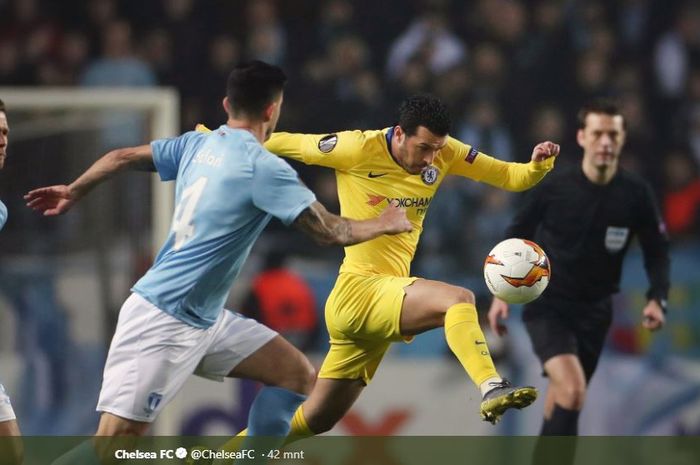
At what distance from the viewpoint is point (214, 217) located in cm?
635

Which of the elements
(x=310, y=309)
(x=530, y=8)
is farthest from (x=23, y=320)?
(x=530, y=8)

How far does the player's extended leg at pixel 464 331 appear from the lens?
→ 20.7ft

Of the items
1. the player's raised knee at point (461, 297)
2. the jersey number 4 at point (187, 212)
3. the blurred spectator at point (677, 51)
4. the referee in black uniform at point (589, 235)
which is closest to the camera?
the jersey number 4 at point (187, 212)

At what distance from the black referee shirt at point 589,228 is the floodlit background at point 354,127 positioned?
246cm

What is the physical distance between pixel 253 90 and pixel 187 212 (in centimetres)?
62

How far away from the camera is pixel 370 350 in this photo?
24.2ft

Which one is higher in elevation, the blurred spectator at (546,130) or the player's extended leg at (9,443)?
the blurred spectator at (546,130)

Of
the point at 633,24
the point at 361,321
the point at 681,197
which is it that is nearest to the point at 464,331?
the point at 361,321

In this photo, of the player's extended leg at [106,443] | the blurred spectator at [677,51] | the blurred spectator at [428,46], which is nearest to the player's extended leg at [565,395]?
the player's extended leg at [106,443]

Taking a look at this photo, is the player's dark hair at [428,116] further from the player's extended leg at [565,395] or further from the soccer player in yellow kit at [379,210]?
the player's extended leg at [565,395]

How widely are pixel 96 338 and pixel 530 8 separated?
584 centimetres

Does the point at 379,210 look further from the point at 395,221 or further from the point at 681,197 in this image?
the point at 681,197

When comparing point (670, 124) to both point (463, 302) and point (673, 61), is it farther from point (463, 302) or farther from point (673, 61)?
point (463, 302)

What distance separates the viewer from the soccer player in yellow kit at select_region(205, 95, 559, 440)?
22.9 feet
